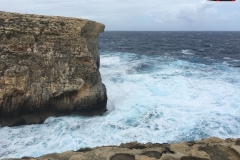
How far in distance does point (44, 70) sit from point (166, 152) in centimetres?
941

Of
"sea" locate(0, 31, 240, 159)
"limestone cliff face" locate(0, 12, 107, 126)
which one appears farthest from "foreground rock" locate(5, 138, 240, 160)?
"limestone cliff face" locate(0, 12, 107, 126)

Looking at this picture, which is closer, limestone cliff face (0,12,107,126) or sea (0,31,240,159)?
sea (0,31,240,159)

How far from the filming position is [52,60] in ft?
47.7

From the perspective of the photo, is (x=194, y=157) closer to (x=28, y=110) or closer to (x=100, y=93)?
(x=100, y=93)

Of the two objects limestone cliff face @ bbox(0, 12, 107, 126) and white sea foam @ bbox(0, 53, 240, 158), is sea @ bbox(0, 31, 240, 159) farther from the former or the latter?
limestone cliff face @ bbox(0, 12, 107, 126)

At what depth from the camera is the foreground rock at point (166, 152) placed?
7.33 meters

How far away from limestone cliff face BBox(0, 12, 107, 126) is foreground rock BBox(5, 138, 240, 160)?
6.67 m

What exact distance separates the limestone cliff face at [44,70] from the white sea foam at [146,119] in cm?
87

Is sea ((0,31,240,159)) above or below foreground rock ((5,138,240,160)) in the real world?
below

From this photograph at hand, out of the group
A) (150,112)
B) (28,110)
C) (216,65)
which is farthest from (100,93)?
(216,65)

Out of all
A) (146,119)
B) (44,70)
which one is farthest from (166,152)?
(44,70)

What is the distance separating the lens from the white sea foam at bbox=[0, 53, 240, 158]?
11.8 metres

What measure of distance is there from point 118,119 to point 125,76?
10135 mm

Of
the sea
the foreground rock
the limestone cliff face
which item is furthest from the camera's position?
the limestone cliff face
